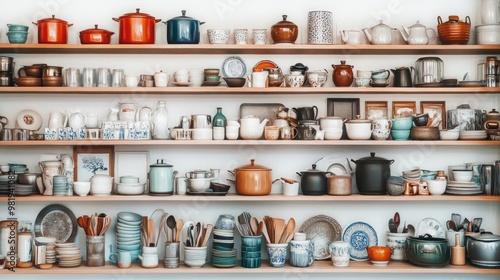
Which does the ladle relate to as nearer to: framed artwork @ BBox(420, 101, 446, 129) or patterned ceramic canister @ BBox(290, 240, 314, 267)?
patterned ceramic canister @ BBox(290, 240, 314, 267)

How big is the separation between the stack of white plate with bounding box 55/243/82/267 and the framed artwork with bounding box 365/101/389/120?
207 cm

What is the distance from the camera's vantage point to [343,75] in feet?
14.2

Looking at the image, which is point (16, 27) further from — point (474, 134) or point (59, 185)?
point (474, 134)

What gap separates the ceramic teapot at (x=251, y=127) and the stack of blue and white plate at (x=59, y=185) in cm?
116

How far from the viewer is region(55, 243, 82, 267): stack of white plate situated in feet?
13.8

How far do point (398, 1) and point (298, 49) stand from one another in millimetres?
805

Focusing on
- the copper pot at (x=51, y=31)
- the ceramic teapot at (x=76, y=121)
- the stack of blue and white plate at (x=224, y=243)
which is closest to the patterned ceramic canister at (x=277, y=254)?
the stack of blue and white plate at (x=224, y=243)

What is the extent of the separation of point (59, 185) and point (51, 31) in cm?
97

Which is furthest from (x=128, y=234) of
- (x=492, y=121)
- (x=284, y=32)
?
(x=492, y=121)

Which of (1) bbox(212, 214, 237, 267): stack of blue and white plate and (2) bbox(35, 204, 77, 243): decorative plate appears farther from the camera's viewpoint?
(2) bbox(35, 204, 77, 243): decorative plate

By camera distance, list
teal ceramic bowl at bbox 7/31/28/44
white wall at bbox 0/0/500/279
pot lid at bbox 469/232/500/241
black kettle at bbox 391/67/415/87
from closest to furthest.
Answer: pot lid at bbox 469/232/500/241 → teal ceramic bowl at bbox 7/31/28/44 → black kettle at bbox 391/67/415/87 → white wall at bbox 0/0/500/279

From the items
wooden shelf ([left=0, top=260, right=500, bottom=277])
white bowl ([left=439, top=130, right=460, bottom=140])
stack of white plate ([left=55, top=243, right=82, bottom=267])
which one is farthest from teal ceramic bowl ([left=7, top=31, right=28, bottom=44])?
white bowl ([left=439, top=130, right=460, bottom=140])

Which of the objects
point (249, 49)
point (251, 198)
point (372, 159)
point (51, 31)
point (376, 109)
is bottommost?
point (251, 198)

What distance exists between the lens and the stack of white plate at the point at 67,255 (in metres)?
4.21
